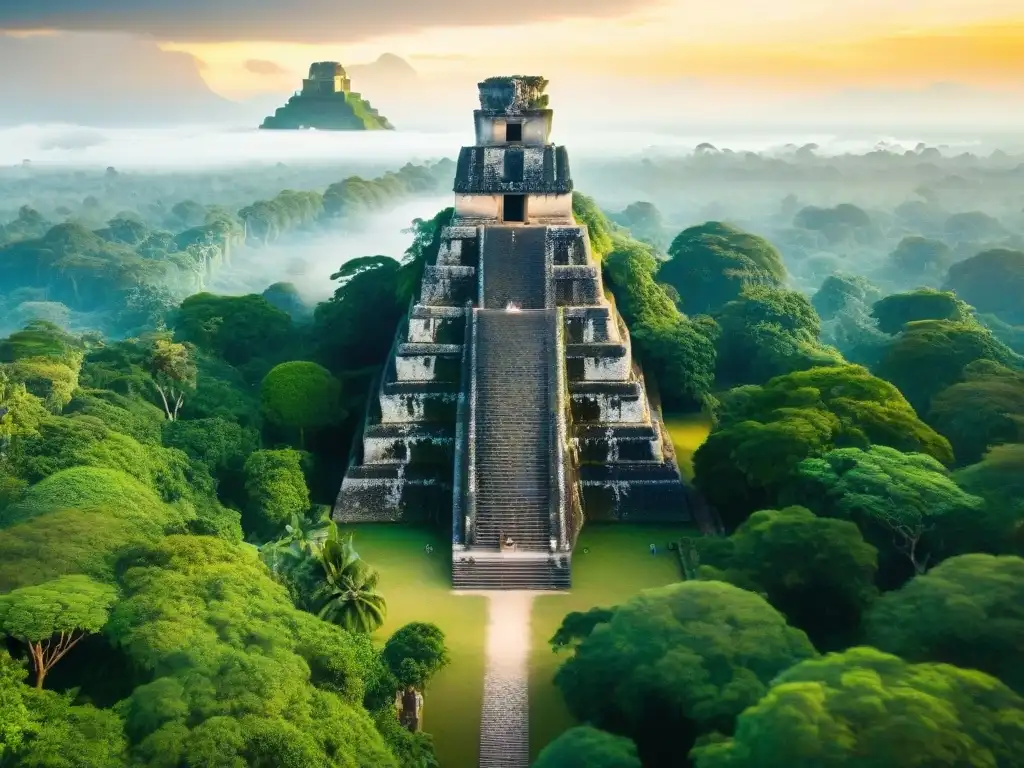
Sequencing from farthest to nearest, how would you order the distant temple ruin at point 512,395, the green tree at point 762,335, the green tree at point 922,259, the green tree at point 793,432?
the green tree at point 922,259 → the green tree at point 762,335 → the distant temple ruin at point 512,395 → the green tree at point 793,432

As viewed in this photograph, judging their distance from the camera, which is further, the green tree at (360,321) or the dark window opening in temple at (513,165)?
the green tree at (360,321)

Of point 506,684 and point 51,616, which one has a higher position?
point 51,616

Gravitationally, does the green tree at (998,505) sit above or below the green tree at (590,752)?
above

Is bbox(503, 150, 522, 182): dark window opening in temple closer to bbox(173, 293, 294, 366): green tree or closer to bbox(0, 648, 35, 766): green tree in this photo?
bbox(173, 293, 294, 366): green tree

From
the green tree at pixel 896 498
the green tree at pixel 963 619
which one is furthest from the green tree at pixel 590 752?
the green tree at pixel 896 498

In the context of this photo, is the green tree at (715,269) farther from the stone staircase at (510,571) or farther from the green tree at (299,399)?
the stone staircase at (510,571)

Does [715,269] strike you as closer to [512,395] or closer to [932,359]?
[932,359]

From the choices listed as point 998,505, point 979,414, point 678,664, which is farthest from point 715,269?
point 678,664

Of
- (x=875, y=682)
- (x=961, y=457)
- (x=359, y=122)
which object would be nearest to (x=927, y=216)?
(x=359, y=122)
